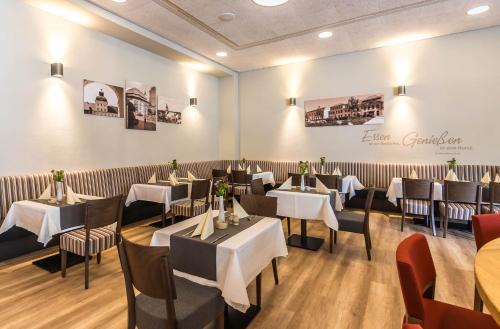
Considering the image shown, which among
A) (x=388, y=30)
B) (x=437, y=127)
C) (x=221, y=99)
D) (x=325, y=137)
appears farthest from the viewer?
(x=221, y=99)

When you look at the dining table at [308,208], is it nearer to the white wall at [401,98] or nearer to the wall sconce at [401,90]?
the white wall at [401,98]

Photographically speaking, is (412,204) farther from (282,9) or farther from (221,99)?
(221,99)

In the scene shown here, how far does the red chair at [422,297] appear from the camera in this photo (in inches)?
46.4

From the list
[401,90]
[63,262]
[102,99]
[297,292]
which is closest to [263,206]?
[297,292]

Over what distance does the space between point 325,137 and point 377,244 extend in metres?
3.26

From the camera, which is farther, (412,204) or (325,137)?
(325,137)

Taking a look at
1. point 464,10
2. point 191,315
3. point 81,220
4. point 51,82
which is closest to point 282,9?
point 464,10

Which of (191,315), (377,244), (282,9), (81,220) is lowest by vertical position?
(377,244)

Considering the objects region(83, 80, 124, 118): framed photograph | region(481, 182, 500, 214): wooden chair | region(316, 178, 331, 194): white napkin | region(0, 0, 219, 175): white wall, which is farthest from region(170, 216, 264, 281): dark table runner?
region(481, 182, 500, 214): wooden chair

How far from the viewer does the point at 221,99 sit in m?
7.80

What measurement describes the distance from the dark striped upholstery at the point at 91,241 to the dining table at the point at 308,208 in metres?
2.00

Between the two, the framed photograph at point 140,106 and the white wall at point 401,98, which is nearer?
the white wall at point 401,98

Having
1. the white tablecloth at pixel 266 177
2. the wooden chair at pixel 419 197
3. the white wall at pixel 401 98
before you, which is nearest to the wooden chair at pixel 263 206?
the wooden chair at pixel 419 197

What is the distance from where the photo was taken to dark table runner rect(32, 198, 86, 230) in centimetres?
291
